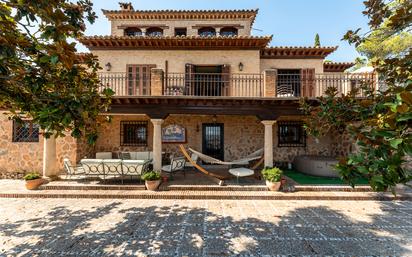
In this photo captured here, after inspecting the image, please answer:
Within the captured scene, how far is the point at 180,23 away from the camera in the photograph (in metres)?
12.4

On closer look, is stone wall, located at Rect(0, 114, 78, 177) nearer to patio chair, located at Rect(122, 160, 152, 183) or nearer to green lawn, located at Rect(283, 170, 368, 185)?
patio chair, located at Rect(122, 160, 152, 183)

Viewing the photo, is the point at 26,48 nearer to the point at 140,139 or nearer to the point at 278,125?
the point at 140,139

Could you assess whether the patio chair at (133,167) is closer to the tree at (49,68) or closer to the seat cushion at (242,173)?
the seat cushion at (242,173)

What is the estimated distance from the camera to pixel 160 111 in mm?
8055

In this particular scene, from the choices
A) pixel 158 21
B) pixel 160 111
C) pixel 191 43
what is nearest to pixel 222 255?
pixel 160 111

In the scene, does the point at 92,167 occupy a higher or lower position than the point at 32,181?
higher

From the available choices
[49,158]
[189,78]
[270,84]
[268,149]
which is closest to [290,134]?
[268,149]

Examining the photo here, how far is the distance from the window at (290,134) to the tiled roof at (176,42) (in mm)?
4632

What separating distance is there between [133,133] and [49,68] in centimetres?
825

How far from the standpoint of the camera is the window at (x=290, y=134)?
37.0 feet

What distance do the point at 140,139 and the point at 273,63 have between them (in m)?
8.80

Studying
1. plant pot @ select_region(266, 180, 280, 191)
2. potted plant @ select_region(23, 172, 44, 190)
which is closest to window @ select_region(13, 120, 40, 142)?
potted plant @ select_region(23, 172, 44, 190)

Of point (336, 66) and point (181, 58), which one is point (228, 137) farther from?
point (336, 66)

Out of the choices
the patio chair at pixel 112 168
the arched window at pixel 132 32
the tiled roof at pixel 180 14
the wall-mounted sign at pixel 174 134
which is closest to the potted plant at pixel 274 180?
the wall-mounted sign at pixel 174 134
